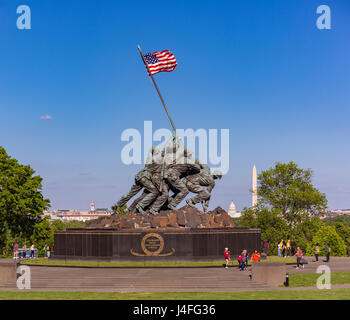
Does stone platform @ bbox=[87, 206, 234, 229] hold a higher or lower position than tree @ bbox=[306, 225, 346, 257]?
higher

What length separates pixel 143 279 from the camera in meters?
24.7

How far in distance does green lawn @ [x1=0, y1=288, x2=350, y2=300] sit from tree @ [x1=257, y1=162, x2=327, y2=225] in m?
40.8

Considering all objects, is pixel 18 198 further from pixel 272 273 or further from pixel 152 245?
pixel 272 273

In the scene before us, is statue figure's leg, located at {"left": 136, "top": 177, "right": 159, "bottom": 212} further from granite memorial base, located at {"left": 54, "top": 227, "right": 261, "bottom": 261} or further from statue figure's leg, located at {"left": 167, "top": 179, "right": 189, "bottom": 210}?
granite memorial base, located at {"left": 54, "top": 227, "right": 261, "bottom": 261}

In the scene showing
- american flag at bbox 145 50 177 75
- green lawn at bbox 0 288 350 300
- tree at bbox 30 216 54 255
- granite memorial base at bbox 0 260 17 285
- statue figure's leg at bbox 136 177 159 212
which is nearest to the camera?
green lawn at bbox 0 288 350 300

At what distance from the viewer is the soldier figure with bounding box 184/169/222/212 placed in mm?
38031

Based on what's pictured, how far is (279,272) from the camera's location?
23578mm

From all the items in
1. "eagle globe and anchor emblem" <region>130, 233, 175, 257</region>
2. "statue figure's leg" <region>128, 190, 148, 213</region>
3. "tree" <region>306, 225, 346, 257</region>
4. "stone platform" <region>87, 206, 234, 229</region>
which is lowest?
"tree" <region>306, 225, 346, 257</region>

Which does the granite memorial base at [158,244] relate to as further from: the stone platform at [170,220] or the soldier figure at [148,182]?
the soldier figure at [148,182]

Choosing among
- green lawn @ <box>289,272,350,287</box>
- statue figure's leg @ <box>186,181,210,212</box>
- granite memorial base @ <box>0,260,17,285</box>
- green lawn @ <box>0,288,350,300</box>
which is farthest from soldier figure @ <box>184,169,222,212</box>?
green lawn @ <box>0,288,350,300</box>

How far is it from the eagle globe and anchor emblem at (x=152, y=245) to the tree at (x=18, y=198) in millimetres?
20596

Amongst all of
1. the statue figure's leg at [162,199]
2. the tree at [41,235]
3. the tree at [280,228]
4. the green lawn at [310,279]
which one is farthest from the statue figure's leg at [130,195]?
the tree at [280,228]
